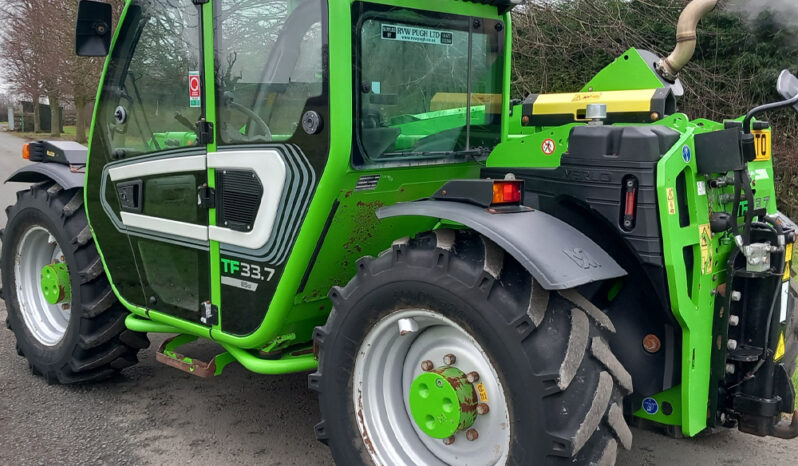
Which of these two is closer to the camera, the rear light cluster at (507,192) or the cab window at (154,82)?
the rear light cluster at (507,192)

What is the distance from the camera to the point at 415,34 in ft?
10.5

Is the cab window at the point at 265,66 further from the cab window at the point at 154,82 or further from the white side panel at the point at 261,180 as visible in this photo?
the cab window at the point at 154,82

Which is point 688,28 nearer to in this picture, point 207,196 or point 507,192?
point 507,192

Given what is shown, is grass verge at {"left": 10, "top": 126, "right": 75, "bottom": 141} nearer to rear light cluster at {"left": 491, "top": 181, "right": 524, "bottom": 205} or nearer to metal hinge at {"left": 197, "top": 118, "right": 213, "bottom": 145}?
metal hinge at {"left": 197, "top": 118, "right": 213, "bottom": 145}

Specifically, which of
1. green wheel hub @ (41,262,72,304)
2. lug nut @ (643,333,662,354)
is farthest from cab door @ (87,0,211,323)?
lug nut @ (643,333,662,354)

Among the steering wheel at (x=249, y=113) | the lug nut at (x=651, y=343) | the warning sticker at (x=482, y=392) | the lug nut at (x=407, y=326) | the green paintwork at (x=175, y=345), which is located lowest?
the green paintwork at (x=175, y=345)

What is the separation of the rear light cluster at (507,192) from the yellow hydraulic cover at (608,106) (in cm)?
111

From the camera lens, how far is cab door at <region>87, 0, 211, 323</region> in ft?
11.4

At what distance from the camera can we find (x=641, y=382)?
291 cm

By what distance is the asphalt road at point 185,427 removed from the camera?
3617 millimetres

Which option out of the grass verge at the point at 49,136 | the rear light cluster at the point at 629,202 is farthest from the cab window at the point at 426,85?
the grass verge at the point at 49,136

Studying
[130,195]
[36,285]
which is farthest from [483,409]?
[36,285]

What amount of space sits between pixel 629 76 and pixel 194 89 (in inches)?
92.3

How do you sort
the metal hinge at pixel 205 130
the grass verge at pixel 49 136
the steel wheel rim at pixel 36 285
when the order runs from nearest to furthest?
the metal hinge at pixel 205 130
the steel wheel rim at pixel 36 285
the grass verge at pixel 49 136
